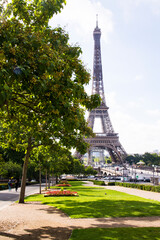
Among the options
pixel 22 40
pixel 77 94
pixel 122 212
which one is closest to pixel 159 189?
pixel 122 212

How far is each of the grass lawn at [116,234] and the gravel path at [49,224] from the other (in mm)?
585

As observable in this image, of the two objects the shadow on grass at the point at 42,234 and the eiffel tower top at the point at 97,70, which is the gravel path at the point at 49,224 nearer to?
the shadow on grass at the point at 42,234

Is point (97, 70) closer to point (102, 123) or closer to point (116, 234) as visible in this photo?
point (102, 123)

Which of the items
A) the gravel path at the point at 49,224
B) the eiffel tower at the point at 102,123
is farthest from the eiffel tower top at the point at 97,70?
the gravel path at the point at 49,224

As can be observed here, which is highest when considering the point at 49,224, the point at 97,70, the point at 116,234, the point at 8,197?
the point at 97,70

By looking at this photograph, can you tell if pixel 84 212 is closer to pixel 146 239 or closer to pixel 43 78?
pixel 146 239

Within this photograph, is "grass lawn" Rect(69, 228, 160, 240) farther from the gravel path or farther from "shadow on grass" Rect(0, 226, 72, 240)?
the gravel path

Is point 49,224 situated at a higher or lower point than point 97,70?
lower

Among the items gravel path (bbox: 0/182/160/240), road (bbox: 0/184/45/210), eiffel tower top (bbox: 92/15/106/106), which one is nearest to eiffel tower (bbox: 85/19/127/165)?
eiffel tower top (bbox: 92/15/106/106)

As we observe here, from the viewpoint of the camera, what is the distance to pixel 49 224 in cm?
1255

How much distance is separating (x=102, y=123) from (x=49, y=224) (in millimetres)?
97823

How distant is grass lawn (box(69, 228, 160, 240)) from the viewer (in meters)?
9.68

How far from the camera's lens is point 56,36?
1176 cm

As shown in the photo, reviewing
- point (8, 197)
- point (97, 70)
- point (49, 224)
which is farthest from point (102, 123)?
point (49, 224)
